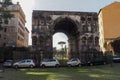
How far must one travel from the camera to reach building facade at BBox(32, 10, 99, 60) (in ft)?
188

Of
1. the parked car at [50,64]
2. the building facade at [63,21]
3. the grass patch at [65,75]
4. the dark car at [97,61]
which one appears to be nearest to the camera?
the grass patch at [65,75]

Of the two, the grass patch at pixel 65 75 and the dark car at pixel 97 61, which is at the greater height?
the dark car at pixel 97 61

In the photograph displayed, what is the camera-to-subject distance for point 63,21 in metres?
61.6

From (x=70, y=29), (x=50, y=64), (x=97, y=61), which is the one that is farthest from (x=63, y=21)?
(x=50, y=64)

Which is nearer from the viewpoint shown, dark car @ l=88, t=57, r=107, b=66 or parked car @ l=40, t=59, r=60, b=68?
parked car @ l=40, t=59, r=60, b=68

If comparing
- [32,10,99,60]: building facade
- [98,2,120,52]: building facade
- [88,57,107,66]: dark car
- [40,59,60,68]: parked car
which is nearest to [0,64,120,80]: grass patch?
[40,59,60,68]: parked car

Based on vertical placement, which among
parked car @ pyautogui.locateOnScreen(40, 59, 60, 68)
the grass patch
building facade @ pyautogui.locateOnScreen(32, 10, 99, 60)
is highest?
building facade @ pyautogui.locateOnScreen(32, 10, 99, 60)

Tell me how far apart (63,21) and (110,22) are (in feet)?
77.0

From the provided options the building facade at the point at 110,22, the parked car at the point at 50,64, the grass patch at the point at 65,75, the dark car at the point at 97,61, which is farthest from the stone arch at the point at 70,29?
the grass patch at the point at 65,75

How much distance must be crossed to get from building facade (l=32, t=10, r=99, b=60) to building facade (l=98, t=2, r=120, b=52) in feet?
61.9

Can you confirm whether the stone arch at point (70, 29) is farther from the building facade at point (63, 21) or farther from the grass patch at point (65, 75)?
the grass patch at point (65, 75)

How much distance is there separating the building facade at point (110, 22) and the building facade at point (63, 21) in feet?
61.9

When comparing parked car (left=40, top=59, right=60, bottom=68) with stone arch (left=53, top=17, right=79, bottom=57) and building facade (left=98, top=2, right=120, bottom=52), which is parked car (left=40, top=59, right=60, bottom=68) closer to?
stone arch (left=53, top=17, right=79, bottom=57)

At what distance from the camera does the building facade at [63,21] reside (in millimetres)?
57375
